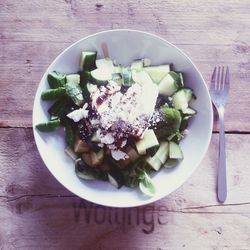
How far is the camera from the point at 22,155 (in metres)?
1.32

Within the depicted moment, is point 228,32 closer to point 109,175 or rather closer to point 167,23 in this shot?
point 167,23

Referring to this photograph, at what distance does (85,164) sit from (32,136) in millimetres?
184

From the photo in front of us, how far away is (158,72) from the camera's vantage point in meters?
1.25

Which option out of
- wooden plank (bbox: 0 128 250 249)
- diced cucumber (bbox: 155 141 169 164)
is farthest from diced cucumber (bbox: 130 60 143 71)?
wooden plank (bbox: 0 128 250 249)

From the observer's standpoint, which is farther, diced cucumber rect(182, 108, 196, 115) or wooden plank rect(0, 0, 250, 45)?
wooden plank rect(0, 0, 250, 45)

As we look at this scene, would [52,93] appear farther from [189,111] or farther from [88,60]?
[189,111]

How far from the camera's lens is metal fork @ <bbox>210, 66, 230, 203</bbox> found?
A: 4.27 feet

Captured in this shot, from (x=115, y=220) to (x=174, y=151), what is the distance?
249 mm

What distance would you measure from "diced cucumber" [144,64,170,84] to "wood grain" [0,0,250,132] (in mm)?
129

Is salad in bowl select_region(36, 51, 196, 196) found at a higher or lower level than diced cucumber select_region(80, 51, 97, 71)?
lower

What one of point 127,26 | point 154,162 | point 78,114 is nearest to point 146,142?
point 154,162

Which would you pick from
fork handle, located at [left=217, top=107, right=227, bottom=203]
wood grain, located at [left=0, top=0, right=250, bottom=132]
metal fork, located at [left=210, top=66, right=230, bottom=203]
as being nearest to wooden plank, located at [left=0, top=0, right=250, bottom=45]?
wood grain, located at [left=0, top=0, right=250, bottom=132]

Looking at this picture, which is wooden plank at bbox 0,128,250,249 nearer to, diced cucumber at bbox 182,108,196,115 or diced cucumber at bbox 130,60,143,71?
diced cucumber at bbox 182,108,196,115

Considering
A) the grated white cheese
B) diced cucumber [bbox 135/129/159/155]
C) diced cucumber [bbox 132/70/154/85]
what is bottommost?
diced cucumber [bbox 135/129/159/155]
